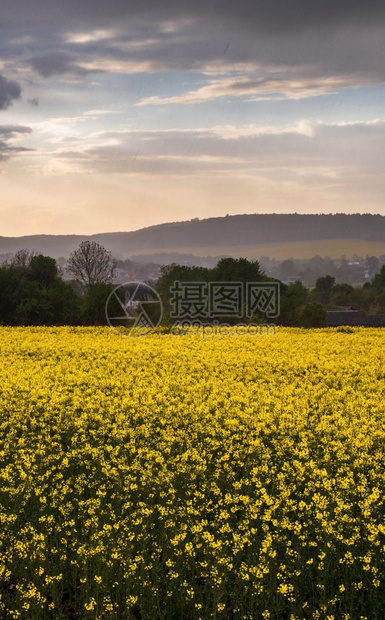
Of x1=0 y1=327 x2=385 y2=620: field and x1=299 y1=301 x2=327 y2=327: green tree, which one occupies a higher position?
x1=299 y1=301 x2=327 y2=327: green tree

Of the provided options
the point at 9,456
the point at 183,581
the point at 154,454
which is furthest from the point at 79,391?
the point at 183,581

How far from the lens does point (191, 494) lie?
464 inches

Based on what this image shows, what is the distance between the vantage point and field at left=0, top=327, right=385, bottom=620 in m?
9.09

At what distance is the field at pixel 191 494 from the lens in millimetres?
9086

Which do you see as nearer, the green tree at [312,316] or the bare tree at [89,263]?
the green tree at [312,316]

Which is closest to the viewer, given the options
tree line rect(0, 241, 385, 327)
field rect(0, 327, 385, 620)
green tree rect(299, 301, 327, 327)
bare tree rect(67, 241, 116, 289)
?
field rect(0, 327, 385, 620)

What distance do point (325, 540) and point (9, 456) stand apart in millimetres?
7292

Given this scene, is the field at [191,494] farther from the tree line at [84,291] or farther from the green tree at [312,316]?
the green tree at [312,316]

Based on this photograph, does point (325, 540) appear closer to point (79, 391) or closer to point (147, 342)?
point (79, 391)

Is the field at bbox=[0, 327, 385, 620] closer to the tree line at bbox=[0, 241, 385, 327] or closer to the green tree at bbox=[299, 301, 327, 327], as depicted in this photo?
the tree line at bbox=[0, 241, 385, 327]

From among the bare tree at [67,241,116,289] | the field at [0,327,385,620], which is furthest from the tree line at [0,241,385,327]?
the field at [0,327,385,620]

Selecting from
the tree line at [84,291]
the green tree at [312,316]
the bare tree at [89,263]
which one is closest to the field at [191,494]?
the tree line at [84,291]

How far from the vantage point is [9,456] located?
14039 millimetres

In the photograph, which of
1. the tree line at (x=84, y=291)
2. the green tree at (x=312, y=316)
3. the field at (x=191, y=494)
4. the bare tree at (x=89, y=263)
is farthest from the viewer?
the bare tree at (x=89, y=263)
